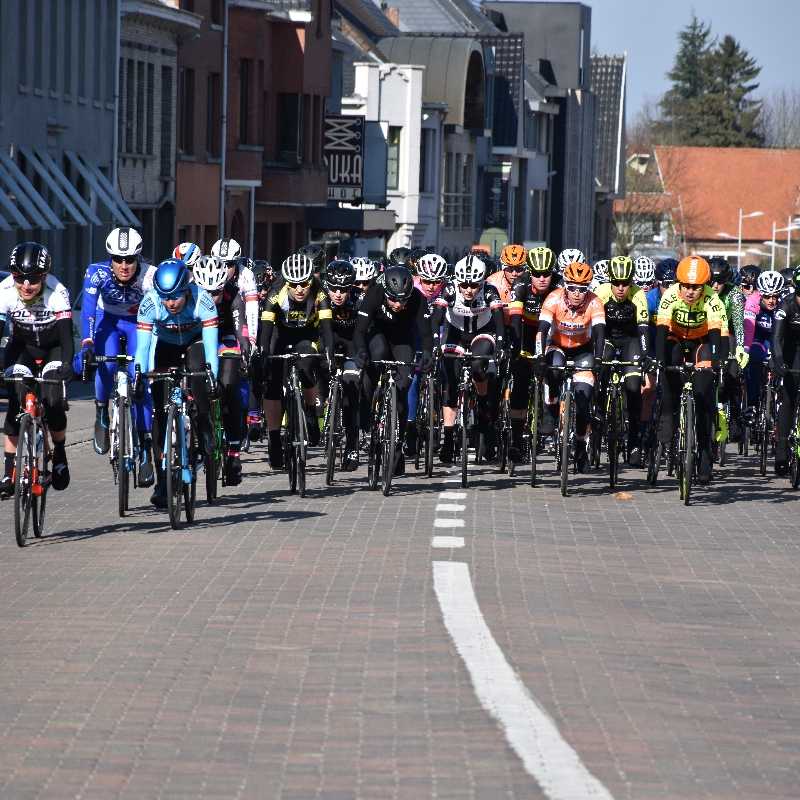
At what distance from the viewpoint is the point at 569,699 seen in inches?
353

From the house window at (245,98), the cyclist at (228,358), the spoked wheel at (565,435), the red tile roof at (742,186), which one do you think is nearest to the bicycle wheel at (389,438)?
the cyclist at (228,358)

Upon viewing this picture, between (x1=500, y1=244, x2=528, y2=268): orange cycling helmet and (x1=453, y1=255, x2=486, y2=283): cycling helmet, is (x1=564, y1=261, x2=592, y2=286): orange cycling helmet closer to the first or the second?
(x1=453, y1=255, x2=486, y2=283): cycling helmet

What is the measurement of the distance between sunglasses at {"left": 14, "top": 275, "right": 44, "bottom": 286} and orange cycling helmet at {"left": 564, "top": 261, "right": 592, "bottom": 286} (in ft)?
16.2

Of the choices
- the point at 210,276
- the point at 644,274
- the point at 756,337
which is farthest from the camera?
the point at 756,337

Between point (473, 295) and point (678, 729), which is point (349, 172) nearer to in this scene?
point (473, 295)

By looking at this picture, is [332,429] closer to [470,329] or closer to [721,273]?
[470,329]

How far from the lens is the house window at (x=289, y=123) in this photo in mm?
61000

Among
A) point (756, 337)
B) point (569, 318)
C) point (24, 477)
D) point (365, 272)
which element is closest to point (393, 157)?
point (756, 337)

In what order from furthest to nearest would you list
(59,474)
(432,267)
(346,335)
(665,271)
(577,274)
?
(665,271) → (432,267) → (346,335) → (577,274) → (59,474)

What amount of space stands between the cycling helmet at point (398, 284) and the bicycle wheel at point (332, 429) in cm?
81

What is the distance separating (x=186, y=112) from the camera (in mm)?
54531

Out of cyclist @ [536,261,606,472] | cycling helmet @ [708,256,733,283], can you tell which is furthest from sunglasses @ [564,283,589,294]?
cycling helmet @ [708,256,733,283]

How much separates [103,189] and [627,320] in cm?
2841

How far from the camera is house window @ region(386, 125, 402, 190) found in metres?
78.6
